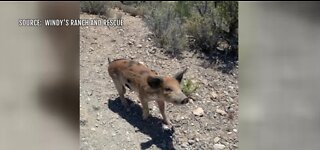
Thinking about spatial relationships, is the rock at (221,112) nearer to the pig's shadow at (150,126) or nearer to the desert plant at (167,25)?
the pig's shadow at (150,126)

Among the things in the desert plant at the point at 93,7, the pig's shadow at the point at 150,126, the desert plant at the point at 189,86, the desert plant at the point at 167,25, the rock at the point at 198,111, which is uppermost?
the desert plant at the point at 93,7

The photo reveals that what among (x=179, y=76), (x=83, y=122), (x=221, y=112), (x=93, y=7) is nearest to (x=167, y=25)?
(x=179, y=76)

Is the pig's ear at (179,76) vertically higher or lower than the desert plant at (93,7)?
lower

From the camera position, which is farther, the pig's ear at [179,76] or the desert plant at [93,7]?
the pig's ear at [179,76]

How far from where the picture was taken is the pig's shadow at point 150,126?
2.97 metres

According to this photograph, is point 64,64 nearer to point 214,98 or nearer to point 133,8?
point 133,8

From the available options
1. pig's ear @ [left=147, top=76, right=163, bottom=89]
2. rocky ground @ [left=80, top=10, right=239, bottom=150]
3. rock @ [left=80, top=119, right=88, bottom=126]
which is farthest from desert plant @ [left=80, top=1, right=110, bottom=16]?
rock @ [left=80, top=119, right=88, bottom=126]

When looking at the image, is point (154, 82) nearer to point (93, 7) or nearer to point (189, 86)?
point (189, 86)

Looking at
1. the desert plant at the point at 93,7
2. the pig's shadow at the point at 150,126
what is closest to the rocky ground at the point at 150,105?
the pig's shadow at the point at 150,126

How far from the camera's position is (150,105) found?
9.73 feet

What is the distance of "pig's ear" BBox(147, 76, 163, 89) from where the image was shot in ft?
9.44

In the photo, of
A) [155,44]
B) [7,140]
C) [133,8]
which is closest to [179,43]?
[155,44]

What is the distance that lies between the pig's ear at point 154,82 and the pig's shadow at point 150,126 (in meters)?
0.18

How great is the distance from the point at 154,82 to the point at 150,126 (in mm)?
291
